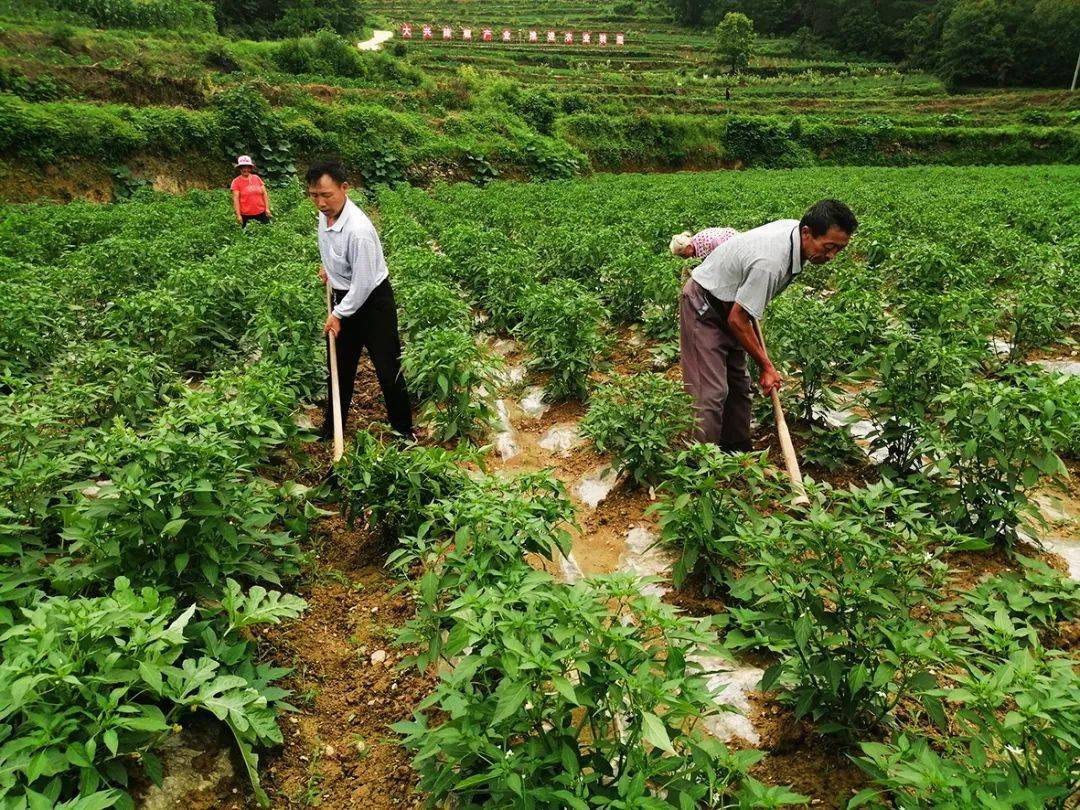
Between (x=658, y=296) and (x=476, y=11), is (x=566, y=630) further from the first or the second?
(x=476, y=11)

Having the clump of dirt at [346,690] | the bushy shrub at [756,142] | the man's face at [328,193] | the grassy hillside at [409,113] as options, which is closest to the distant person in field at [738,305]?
the clump of dirt at [346,690]

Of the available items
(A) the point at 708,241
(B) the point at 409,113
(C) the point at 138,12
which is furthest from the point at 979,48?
(A) the point at 708,241

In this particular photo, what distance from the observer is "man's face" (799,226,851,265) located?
4.00m

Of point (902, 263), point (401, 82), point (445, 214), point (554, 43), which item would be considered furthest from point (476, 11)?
point (902, 263)

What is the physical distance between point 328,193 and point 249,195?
330 inches

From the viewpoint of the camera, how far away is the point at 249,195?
1194 cm

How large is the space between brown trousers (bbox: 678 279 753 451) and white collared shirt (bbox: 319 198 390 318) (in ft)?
8.24

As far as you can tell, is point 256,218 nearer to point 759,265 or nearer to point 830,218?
point 759,265

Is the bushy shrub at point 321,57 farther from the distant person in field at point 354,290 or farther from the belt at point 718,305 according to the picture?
the belt at point 718,305

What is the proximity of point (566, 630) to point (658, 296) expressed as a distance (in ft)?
20.5

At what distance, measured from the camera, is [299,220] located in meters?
13.7

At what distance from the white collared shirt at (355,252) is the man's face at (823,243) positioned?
10.5 ft

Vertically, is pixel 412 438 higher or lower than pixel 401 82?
lower

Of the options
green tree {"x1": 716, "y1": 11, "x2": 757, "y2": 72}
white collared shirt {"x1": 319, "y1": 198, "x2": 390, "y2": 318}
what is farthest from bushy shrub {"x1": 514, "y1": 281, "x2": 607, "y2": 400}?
green tree {"x1": 716, "y1": 11, "x2": 757, "y2": 72}
